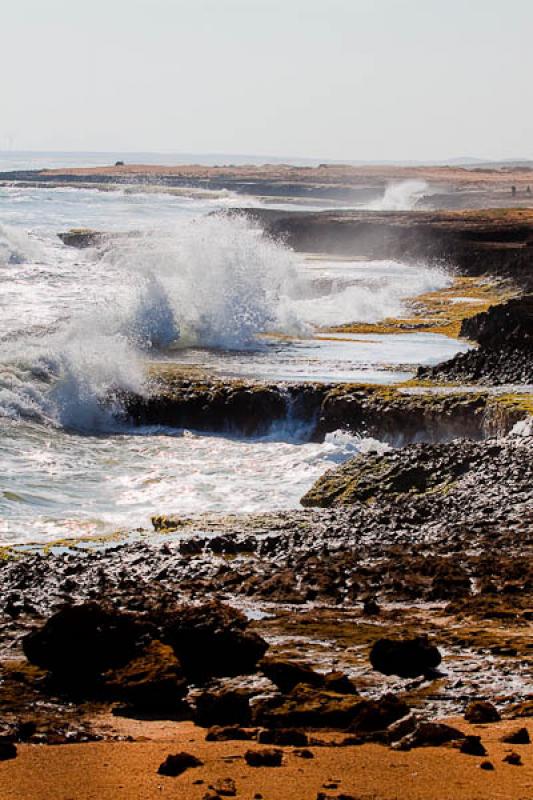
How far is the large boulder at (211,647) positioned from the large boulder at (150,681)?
140 mm

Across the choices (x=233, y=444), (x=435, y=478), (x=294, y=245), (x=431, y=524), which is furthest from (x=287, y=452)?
Answer: (x=294, y=245)

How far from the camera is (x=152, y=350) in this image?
112 feet

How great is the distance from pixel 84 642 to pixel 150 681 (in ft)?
2.80

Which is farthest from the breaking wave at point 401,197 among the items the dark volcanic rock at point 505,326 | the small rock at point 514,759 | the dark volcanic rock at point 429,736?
the small rock at point 514,759

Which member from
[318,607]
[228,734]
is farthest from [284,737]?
[318,607]

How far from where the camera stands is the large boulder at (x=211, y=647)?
11.1 metres

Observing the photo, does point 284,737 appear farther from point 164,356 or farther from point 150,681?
point 164,356

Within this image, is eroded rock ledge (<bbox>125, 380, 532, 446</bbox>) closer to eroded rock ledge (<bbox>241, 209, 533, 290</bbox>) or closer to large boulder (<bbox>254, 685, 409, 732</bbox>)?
large boulder (<bbox>254, 685, 409, 732</bbox>)

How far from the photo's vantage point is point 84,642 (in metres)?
11.1

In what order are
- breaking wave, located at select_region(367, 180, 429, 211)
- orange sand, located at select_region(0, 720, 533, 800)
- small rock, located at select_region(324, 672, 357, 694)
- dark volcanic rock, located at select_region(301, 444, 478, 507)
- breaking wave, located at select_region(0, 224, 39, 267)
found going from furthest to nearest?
1. breaking wave, located at select_region(367, 180, 429, 211)
2. breaking wave, located at select_region(0, 224, 39, 267)
3. dark volcanic rock, located at select_region(301, 444, 478, 507)
4. small rock, located at select_region(324, 672, 357, 694)
5. orange sand, located at select_region(0, 720, 533, 800)

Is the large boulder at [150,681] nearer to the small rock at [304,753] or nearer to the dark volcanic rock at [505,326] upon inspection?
the small rock at [304,753]

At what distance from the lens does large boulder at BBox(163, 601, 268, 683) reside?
11086 millimetres

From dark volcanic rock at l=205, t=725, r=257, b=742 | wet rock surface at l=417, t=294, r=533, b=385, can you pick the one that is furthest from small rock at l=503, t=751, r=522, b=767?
wet rock surface at l=417, t=294, r=533, b=385

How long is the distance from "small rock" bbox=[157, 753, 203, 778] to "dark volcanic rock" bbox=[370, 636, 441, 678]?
2867mm
